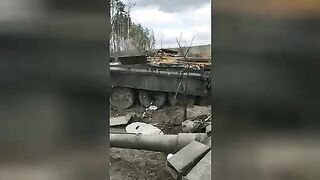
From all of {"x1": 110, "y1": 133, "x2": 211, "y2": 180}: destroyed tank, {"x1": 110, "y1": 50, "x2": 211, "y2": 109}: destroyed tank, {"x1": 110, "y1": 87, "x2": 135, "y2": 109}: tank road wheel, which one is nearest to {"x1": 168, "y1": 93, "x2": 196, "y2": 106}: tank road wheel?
{"x1": 110, "y1": 50, "x2": 211, "y2": 109}: destroyed tank

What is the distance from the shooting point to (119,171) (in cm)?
355

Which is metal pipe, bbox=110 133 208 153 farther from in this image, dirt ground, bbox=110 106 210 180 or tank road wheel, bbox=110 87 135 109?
tank road wheel, bbox=110 87 135 109

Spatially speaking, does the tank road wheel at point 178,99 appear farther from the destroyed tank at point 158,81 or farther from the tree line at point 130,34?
the tree line at point 130,34

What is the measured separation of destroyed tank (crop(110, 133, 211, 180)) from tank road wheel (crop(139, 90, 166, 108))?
2834mm

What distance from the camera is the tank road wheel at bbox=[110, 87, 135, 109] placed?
668 centimetres

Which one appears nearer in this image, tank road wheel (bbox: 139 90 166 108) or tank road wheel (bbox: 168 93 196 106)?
tank road wheel (bbox: 168 93 196 106)

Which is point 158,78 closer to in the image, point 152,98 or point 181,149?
point 152,98

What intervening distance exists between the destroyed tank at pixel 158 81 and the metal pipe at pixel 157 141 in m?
2.20

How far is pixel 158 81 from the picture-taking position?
6.21m
